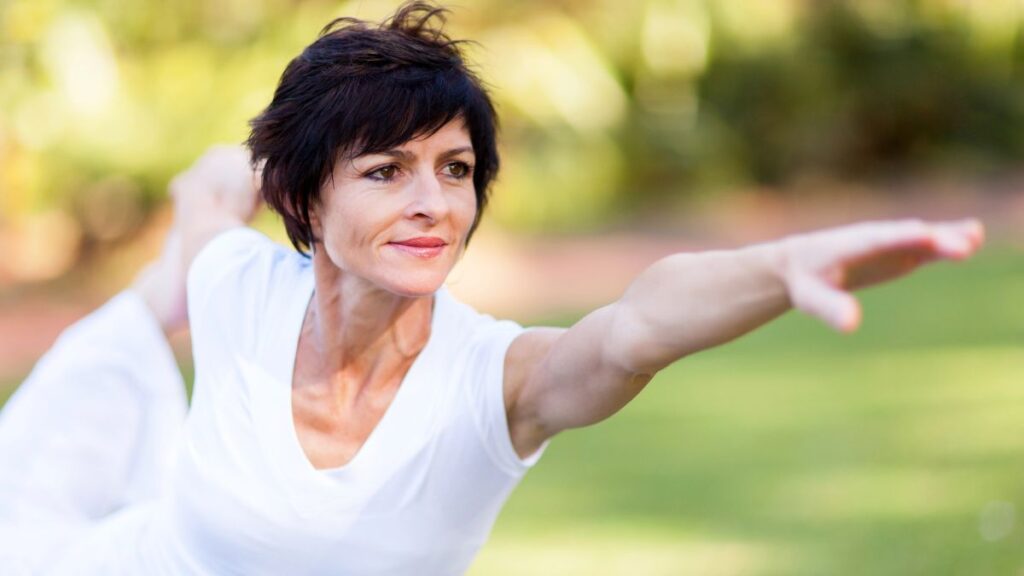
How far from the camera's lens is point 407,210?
2.96m

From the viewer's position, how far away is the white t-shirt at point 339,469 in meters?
3.10

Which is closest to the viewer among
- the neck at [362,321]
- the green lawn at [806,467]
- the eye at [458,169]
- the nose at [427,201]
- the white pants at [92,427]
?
the nose at [427,201]

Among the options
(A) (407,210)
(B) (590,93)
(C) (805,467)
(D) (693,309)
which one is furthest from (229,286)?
(B) (590,93)

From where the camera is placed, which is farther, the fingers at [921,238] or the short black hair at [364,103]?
the short black hair at [364,103]

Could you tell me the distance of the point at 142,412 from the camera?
3938 mm

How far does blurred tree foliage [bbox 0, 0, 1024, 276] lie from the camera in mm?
14289

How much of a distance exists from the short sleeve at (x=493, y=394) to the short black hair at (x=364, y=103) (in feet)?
1.16

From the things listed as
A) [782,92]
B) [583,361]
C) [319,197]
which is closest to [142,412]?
[319,197]

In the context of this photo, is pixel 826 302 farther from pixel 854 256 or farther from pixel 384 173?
pixel 384 173

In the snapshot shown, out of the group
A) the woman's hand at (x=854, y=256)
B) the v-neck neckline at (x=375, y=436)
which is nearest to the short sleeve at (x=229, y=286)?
the v-neck neckline at (x=375, y=436)

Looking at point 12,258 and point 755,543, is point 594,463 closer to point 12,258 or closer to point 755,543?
point 755,543

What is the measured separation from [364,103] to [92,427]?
140 cm

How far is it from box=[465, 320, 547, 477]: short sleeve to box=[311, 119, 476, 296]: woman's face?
0.20 metres

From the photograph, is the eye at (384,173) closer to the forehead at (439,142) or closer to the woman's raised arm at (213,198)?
the forehead at (439,142)
